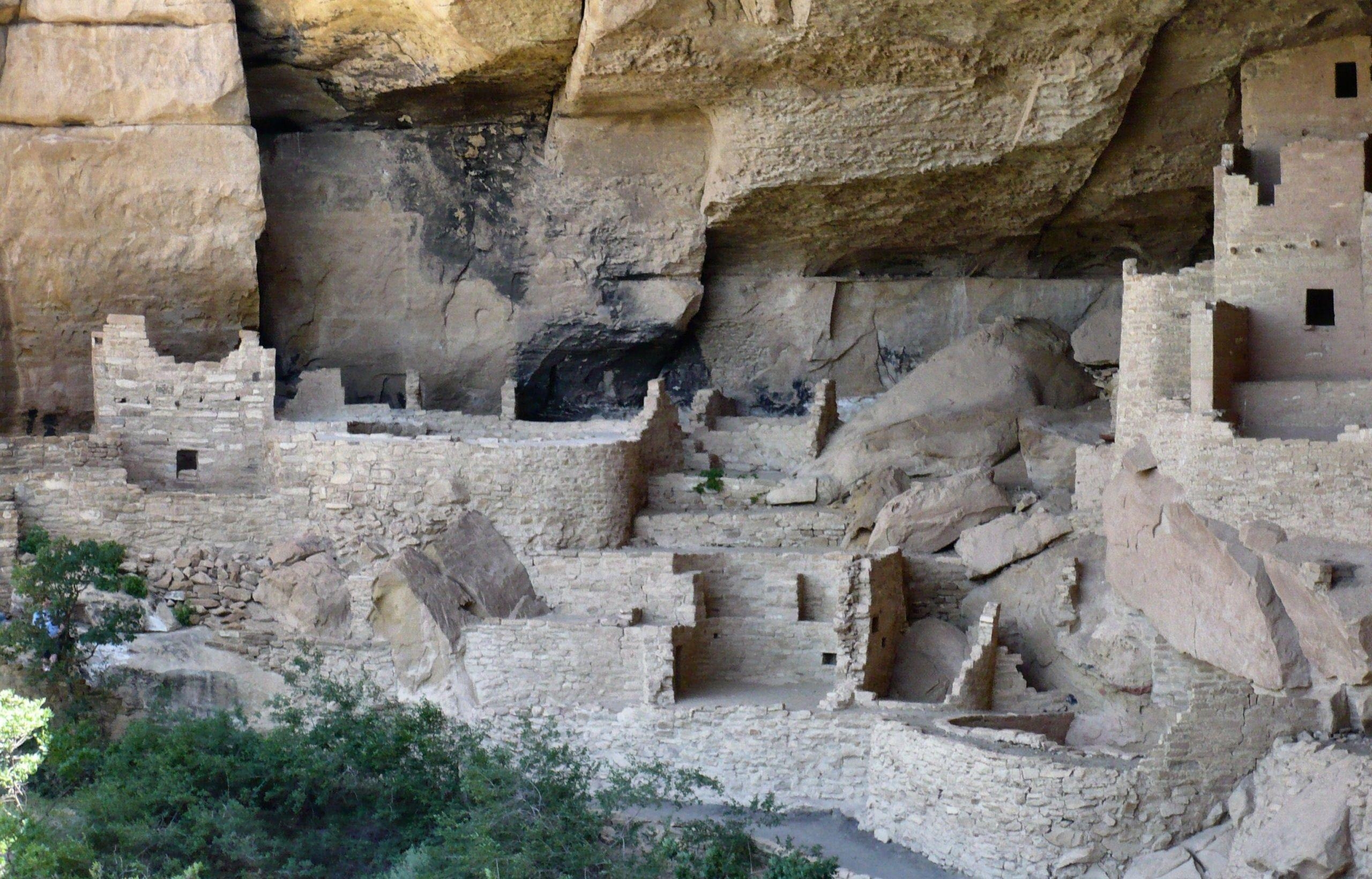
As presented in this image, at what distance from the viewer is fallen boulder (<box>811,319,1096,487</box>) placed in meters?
22.7

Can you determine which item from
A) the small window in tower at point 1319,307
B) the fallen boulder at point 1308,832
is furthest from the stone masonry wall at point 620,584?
the small window in tower at point 1319,307

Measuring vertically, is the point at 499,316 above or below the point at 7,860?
above

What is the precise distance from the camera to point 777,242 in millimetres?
26016

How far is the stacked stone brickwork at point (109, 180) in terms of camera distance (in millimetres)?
22609

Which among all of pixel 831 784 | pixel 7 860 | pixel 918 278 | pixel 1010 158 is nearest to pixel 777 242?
pixel 918 278

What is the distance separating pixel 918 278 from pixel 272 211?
350 inches

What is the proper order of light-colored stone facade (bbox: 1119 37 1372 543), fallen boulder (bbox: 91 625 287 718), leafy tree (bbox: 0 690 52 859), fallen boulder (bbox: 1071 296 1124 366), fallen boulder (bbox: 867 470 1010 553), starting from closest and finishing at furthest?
leafy tree (bbox: 0 690 52 859)
light-colored stone facade (bbox: 1119 37 1372 543)
fallen boulder (bbox: 91 625 287 718)
fallen boulder (bbox: 867 470 1010 553)
fallen boulder (bbox: 1071 296 1124 366)

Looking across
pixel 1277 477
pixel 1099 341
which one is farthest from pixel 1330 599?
pixel 1099 341

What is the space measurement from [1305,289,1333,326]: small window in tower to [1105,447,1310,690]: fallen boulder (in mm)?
2258

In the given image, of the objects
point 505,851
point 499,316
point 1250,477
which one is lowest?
point 505,851

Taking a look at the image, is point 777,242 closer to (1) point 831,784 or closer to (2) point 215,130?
(2) point 215,130

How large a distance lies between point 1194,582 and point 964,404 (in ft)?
22.7

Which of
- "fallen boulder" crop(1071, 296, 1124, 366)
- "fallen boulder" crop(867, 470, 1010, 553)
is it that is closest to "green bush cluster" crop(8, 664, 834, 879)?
"fallen boulder" crop(867, 470, 1010, 553)

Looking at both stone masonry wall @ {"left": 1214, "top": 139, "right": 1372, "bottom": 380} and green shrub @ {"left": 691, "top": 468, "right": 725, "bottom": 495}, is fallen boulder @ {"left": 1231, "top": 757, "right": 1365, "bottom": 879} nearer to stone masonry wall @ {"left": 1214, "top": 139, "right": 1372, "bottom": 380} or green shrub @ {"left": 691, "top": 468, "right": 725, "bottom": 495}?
stone masonry wall @ {"left": 1214, "top": 139, "right": 1372, "bottom": 380}
